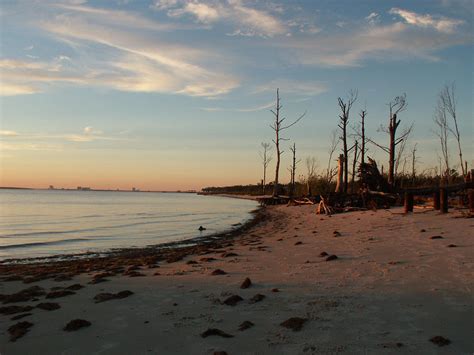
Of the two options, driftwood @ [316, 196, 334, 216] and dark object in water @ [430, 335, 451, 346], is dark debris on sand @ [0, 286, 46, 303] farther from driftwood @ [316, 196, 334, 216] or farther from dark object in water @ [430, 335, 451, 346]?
driftwood @ [316, 196, 334, 216]

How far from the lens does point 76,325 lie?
4703 mm

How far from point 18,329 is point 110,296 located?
140 centimetres

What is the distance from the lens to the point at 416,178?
113 feet

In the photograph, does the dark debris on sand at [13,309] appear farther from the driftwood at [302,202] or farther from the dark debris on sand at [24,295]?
the driftwood at [302,202]

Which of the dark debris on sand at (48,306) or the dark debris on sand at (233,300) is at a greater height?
the dark debris on sand at (233,300)

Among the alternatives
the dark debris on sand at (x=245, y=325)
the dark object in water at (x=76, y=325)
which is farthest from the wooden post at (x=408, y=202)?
the dark object in water at (x=76, y=325)

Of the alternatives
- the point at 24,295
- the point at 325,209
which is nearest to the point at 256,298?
A: the point at 24,295

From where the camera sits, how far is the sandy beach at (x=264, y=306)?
4.05 metres

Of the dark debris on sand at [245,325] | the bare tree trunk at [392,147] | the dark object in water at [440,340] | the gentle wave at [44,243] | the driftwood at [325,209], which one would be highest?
the bare tree trunk at [392,147]

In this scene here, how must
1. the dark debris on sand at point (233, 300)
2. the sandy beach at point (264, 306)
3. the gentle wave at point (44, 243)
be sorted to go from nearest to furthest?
the sandy beach at point (264, 306) → the dark debris on sand at point (233, 300) → the gentle wave at point (44, 243)

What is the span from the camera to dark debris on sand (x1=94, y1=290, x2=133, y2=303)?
5816mm

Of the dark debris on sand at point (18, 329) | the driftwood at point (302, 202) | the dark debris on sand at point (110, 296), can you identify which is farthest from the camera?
the driftwood at point (302, 202)

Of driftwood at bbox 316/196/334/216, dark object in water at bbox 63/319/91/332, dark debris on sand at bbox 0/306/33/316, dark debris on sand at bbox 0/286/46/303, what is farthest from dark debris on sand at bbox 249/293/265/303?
driftwood at bbox 316/196/334/216

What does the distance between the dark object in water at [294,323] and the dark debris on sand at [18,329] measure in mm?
3049
